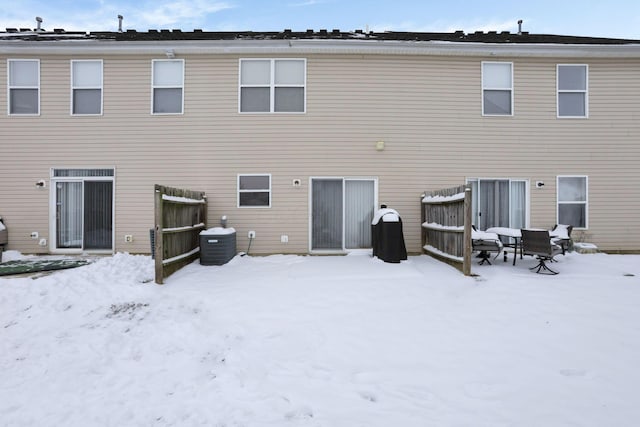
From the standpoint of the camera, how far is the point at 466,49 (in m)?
8.87

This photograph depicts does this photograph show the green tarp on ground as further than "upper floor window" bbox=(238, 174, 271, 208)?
No

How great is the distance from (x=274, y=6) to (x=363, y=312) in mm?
12473

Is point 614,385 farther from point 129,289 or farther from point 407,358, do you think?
point 129,289

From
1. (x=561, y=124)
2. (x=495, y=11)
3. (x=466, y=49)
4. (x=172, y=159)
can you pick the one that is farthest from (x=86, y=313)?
(x=495, y=11)

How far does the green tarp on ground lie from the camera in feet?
22.1

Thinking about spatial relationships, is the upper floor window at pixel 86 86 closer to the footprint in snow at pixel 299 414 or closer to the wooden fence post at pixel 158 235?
the wooden fence post at pixel 158 235

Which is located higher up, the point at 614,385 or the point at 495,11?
the point at 495,11

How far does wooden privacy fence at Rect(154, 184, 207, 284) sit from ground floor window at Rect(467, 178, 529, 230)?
24.2 feet

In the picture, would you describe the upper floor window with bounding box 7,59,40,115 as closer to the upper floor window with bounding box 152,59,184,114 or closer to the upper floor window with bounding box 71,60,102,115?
the upper floor window with bounding box 71,60,102,115

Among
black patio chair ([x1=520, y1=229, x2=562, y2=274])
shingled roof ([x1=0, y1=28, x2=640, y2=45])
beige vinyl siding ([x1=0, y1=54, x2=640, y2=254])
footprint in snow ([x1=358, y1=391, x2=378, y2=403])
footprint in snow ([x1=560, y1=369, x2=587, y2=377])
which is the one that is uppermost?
shingled roof ([x1=0, y1=28, x2=640, y2=45])

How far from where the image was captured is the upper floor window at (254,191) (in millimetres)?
8906

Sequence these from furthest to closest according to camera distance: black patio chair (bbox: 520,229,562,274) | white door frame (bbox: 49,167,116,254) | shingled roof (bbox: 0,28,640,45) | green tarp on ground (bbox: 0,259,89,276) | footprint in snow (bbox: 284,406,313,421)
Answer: shingled roof (bbox: 0,28,640,45)
white door frame (bbox: 49,167,116,254)
black patio chair (bbox: 520,229,562,274)
green tarp on ground (bbox: 0,259,89,276)
footprint in snow (bbox: 284,406,313,421)

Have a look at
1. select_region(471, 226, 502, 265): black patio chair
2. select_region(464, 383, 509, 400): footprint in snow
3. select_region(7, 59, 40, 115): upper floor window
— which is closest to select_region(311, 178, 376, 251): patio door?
select_region(471, 226, 502, 265): black patio chair

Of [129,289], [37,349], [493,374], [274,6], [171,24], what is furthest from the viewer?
[274,6]
